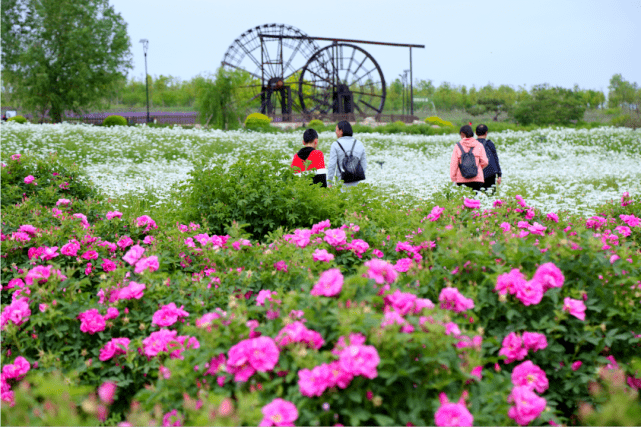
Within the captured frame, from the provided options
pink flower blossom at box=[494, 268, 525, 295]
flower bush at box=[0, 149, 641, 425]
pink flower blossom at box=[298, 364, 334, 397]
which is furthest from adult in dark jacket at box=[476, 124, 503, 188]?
pink flower blossom at box=[298, 364, 334, 397]

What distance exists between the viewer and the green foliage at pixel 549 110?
35.9 metres

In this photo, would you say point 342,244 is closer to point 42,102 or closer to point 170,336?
point 170,336

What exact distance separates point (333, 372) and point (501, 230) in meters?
2.37

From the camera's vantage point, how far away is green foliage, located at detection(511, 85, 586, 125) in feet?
118

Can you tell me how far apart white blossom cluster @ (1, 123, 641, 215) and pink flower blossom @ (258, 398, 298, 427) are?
10.5 ft

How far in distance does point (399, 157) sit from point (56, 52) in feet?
78.6

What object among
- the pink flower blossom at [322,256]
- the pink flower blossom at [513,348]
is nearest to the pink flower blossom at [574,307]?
the pink flower blossom at [513,348]

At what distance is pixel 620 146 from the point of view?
1948 cm

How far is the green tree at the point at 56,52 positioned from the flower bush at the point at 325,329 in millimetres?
29240

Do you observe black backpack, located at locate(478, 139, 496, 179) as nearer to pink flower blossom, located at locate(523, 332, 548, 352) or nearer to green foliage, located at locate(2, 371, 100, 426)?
pink flower blossom, located at locate(523, 332, 548, 352)

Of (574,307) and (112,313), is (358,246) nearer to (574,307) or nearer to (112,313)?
(574,307)

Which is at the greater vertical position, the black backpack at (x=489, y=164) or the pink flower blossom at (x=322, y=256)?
the black backpack at (x=489, y=164)

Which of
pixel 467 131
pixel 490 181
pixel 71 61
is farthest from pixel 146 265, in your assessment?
pixel 71 61

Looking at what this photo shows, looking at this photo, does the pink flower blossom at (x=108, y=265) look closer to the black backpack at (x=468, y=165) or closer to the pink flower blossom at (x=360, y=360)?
the pink flower blossom at (x=360, y=360)
